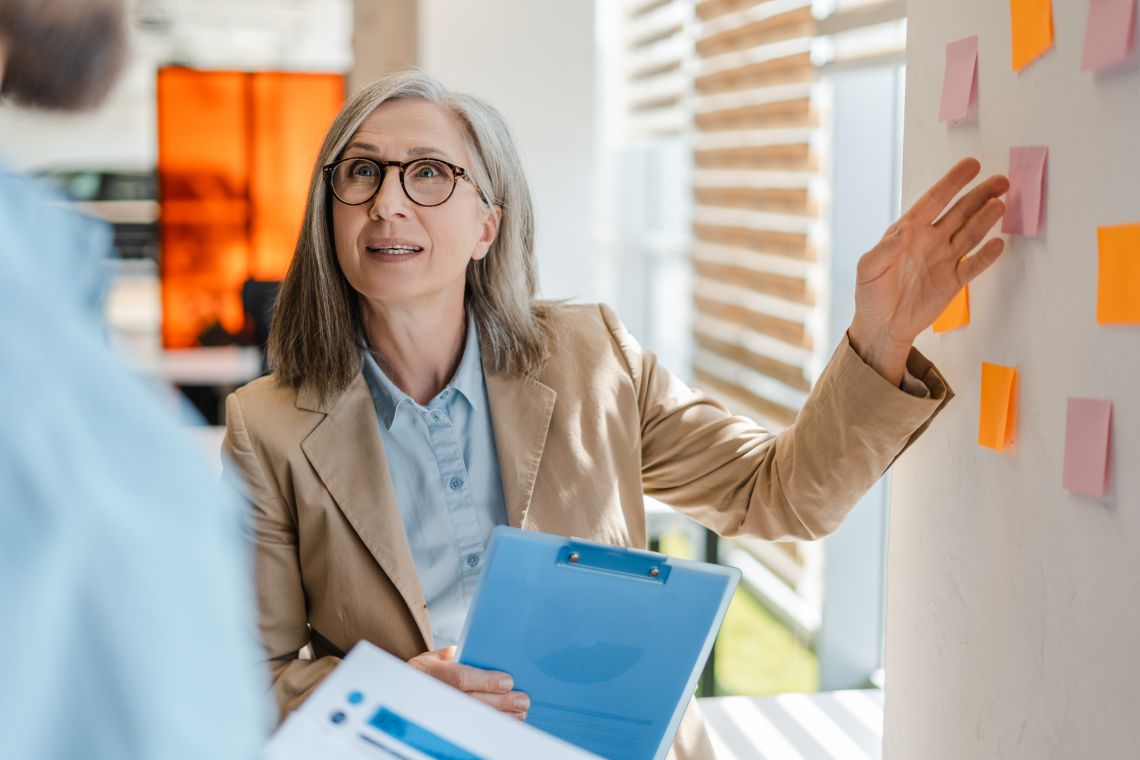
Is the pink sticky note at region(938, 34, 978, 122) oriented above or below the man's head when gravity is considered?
above

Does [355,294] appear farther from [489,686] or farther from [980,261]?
[980,261]

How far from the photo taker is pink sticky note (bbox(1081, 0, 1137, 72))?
3.46ft

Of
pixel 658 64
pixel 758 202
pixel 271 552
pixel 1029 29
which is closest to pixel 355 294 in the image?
pixel 271 552

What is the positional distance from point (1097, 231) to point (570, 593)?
70cm

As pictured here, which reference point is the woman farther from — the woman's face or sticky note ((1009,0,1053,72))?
sticky note ((1009,0,1053,72))

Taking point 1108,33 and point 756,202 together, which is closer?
point 1108,33

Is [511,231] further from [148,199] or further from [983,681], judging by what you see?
[148,199]

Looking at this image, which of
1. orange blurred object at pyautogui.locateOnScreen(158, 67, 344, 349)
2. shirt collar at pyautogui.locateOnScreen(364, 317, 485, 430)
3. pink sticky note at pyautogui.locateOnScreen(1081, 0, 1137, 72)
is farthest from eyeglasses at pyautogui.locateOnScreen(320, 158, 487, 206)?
orange blurred object at pyautogui.locateOnScreen(158, 67, 344, 349)

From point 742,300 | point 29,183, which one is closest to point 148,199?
point 742,300

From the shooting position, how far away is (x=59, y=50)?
1.97ft

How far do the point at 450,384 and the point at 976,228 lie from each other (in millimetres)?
817

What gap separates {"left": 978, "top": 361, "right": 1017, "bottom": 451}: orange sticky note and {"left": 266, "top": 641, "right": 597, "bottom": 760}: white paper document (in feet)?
2.44

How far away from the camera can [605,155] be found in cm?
830

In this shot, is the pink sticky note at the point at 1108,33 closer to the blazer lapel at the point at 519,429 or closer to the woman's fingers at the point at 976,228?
the woman's fingers at the point at 976,228
